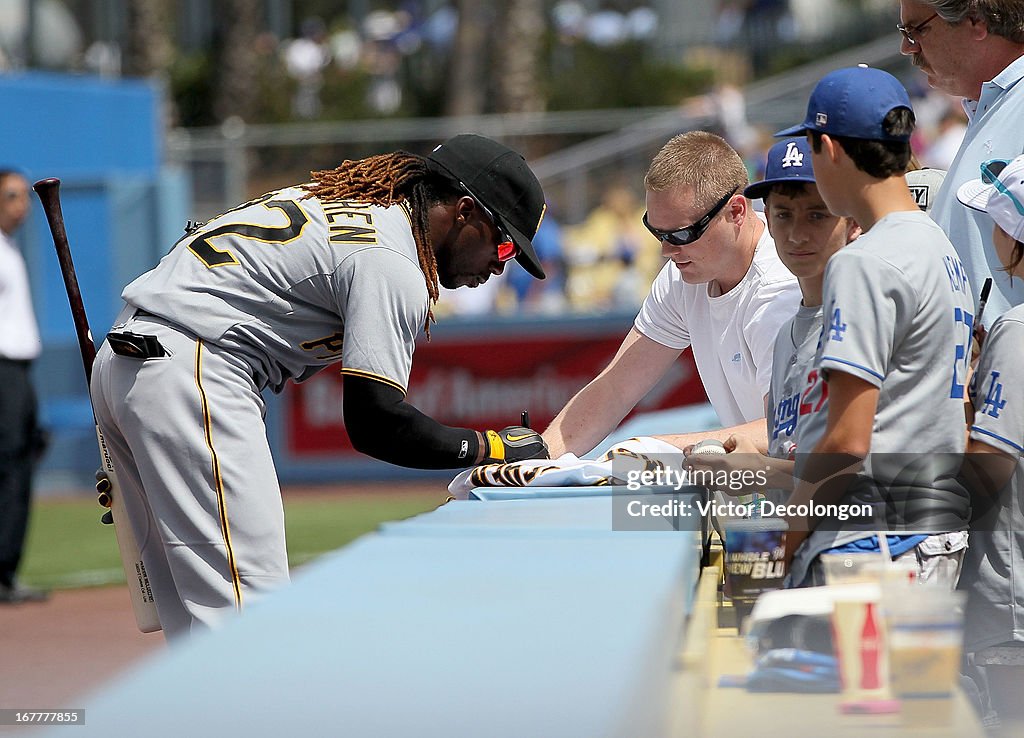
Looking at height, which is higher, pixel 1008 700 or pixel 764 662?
pixel 764 662

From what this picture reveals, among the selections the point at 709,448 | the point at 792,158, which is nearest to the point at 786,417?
the point at 709,448

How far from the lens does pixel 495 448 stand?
12.6ft

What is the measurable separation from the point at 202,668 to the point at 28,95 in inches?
590

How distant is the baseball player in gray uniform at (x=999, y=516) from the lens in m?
2.74

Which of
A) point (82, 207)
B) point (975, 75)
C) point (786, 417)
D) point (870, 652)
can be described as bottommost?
point (870, 652)

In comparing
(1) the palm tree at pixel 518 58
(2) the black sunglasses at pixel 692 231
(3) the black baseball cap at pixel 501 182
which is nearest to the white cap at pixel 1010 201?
(2) the black sunglasses at pixel 692 231

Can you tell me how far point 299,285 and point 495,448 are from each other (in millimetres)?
726

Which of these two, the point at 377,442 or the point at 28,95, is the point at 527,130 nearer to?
the point at 28,95

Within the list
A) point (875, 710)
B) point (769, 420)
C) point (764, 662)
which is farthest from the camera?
point (769, 420)

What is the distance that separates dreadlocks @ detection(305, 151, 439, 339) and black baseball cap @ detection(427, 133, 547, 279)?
75 millimetres

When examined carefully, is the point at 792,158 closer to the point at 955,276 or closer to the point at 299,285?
the point at 955,276

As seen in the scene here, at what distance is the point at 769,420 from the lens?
10.5ft

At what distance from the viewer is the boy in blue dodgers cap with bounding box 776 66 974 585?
2533 mm

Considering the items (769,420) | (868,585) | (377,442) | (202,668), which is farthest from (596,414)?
(202,668)
